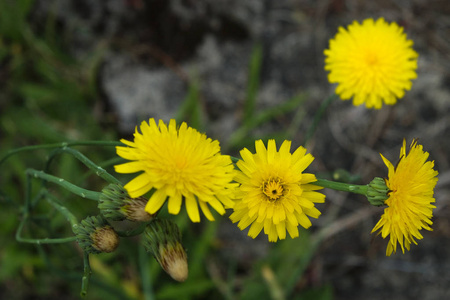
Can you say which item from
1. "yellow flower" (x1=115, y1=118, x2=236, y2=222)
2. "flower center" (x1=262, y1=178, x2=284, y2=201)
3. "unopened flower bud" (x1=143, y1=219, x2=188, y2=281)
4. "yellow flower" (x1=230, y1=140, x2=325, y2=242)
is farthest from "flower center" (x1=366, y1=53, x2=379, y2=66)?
"unopened flower bud" (x1=143, y1=219, x2=188, y2=281)

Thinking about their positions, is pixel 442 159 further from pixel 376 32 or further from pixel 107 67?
pixel 107 67

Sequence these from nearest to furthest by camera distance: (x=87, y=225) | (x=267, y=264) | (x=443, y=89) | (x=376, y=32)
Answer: (x=87, y=225) < (x=376, y=32) < (x=267, y=264) < (x=443, y=89)

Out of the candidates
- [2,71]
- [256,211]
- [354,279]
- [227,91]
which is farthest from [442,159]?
[2,71]

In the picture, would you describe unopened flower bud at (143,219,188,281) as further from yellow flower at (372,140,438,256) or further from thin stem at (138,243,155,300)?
thin stem at (138,243,155,300)

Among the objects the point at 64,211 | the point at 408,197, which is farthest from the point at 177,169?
the point at 408,197

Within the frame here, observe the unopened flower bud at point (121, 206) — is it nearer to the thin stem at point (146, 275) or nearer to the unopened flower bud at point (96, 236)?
the unopened flower bud at point (96, 236)

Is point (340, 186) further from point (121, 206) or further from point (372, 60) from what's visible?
point (372, 60)
